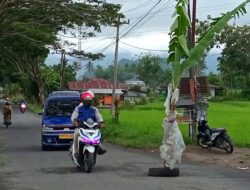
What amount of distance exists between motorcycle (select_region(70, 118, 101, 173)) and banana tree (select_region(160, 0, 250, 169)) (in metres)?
1.71

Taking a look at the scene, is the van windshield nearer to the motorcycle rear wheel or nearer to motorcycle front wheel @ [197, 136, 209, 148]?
motorcycle front wheel @ [197, 136, 209, 148]

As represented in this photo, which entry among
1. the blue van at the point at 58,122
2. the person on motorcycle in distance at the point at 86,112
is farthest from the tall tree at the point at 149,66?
the person on motorcycle in distance at the point at 86,112

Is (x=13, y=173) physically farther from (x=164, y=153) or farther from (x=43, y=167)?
(x=164, y=153)

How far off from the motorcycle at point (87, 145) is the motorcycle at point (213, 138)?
574 centimetres

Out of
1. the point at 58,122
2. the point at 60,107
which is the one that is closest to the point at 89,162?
the point at 58,122

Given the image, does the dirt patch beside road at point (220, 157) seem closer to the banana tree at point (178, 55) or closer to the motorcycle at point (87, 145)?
the banana tree at point (178, 55)

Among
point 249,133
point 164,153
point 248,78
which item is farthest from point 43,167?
point 248,78

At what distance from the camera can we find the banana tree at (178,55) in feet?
35.4

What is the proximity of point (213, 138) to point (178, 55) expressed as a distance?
281 inches

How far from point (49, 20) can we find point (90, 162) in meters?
20.0

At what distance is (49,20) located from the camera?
105 feet

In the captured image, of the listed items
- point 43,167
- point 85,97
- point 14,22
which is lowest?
point 43,167

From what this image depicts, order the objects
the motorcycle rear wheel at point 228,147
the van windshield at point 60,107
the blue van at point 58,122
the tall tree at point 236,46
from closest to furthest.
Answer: the motorcycle rear wheel at point 228,147 < the blue van at point 58,122 < the van windshield at point 60,107 < the tall tree at point 236,46

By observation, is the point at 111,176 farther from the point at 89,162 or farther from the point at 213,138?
the point at 213,138
